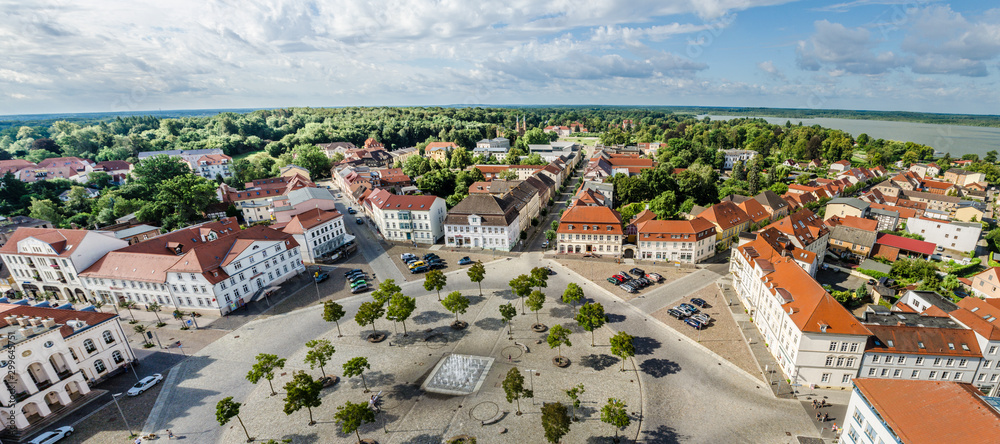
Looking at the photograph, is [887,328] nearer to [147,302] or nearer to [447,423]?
[447,423]

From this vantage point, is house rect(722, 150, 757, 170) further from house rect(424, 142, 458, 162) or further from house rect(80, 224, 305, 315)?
house rect(80, 224, 305, 315)

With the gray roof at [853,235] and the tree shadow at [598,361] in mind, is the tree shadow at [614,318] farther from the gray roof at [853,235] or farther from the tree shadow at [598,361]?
the gray roof at [853,235]

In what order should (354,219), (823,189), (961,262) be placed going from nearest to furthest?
(961,262) → (354,219) → (823,189)

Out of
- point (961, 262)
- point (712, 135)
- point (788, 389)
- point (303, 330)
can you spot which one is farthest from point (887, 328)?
point (712, 135)

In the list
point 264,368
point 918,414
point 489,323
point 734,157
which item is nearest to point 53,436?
point 264,368

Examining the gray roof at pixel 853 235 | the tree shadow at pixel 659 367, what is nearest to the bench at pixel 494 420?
the tree shadow at pixel 659 367

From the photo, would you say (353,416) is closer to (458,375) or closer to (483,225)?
(458,375)
